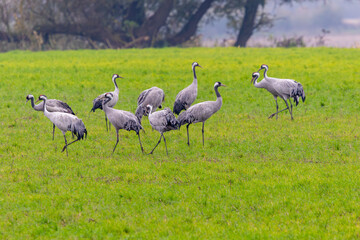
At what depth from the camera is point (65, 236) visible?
24.0ft

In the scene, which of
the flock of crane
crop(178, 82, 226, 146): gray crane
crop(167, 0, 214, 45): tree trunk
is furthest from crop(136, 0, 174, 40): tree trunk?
crop(178, 82, 226, 146): gray crane

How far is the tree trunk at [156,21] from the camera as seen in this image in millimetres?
50625

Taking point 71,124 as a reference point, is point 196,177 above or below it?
below

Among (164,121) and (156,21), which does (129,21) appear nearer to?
(156,21)

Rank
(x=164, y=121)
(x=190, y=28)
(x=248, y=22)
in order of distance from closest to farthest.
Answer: (x=164, y=121) → (x=190, y=28) → (x=248, y=22)

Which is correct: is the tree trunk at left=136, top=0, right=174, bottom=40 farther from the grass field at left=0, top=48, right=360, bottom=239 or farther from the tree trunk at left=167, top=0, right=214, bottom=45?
the grass field at left=0, top=48, right=360, bottom=239

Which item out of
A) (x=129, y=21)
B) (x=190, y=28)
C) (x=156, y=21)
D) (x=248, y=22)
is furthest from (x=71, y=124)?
(x=248, y=22)

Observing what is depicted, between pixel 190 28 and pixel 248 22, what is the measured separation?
6.34m

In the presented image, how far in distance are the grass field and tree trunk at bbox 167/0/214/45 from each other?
33894mm

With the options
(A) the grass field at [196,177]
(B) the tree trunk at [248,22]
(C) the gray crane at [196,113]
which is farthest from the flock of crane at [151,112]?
(B) the tree trunk at [248,22]

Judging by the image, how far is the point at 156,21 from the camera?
51.7 meters

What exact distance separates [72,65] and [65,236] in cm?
2402

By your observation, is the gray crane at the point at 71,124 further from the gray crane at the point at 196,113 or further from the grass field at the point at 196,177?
the gray crane at the point at 196,113

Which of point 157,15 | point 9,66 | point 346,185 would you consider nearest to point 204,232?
point 346,185
